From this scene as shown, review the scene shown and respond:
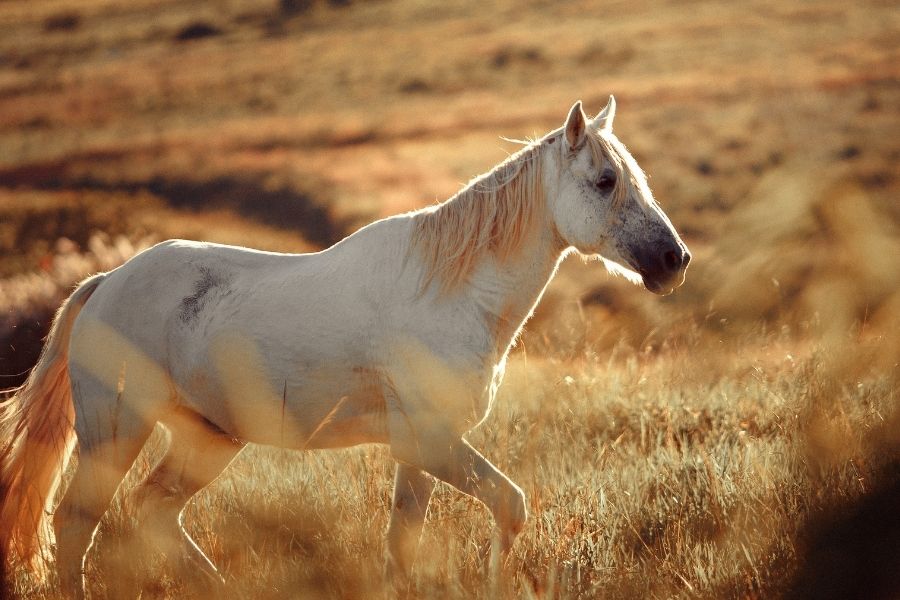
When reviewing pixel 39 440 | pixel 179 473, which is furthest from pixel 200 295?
pixel 39 440

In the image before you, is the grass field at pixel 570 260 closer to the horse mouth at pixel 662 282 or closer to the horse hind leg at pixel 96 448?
the horse hind leg at pixel 96 448

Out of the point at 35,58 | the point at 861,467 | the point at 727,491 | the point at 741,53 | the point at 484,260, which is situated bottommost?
the point at 741,53

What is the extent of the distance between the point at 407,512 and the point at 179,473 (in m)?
1.32

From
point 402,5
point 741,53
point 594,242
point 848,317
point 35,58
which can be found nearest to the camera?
point 594,242

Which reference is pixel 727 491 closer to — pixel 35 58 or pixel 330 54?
pixel 35 58

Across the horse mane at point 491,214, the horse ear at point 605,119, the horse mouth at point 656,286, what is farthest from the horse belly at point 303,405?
the horse ear at point 605,119

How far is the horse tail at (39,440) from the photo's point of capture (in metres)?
4.25

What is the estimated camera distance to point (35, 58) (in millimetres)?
42000

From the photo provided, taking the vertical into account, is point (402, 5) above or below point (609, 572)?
below

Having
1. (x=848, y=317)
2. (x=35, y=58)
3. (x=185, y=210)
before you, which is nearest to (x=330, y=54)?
(x=35, y=58)

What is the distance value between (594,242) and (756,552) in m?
1.37

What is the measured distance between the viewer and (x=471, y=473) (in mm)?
3551

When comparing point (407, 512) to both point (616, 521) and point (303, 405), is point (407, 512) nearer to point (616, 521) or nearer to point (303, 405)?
point (303, 405)

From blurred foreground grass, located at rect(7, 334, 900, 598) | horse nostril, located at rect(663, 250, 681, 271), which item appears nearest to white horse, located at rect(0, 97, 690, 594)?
horse nostril, located at rect(663, 250, 681, 271)
